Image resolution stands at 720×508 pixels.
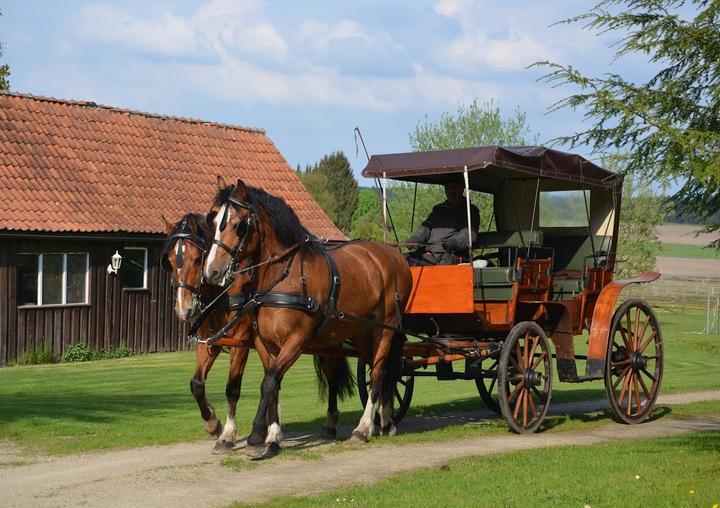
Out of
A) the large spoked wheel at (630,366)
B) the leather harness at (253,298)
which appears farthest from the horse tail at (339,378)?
the large spoked wheel at (630,366)

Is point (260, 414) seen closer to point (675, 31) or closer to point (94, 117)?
point (675, 31)

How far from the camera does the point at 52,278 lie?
78.3ft

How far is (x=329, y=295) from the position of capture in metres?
10.2

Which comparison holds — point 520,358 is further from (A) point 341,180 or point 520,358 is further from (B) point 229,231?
(A) point 341,180

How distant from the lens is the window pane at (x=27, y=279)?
23.2m

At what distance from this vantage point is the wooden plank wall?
2283 centimetres

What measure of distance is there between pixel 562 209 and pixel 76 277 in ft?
46.1

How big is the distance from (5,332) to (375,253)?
550 inches

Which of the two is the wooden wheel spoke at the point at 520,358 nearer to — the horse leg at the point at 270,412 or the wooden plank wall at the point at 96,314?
the horse leg at the point at 270,412

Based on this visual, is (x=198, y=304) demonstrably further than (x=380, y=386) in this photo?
No

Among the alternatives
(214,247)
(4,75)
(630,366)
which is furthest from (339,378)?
(4,75)

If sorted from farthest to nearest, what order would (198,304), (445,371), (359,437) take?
(445,371) < (359,437) < (198,304)

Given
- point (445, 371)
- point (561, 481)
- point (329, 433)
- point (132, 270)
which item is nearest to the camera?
point (561, 481)

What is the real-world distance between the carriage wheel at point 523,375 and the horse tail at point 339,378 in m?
1.62
